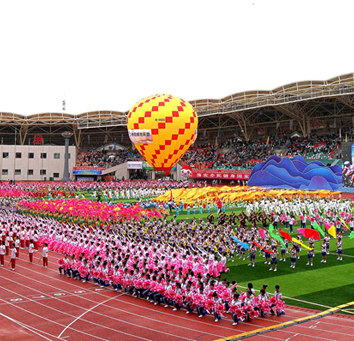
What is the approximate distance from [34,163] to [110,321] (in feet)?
201

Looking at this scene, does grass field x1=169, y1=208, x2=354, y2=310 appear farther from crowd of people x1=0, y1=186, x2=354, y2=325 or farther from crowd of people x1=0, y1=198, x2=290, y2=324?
crowd of people x1=0, y1=198, x2=290, y2=324

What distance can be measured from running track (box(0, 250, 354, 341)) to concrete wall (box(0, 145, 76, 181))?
56154mm

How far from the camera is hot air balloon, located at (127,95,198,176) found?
4022 cm

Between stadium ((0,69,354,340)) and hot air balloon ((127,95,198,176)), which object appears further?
hot air balloon ((127,95,198,176))

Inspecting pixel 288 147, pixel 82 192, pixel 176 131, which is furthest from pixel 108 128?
pixel 176 131

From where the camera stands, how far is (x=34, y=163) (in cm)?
6950

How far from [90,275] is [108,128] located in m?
60.4

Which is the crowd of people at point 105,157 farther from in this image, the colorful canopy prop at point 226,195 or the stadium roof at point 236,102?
the colorful canopy prop at point 226,195

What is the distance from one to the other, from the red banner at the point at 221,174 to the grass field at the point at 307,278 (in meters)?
35.4

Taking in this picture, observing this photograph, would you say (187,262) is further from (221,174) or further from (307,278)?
(221,174)

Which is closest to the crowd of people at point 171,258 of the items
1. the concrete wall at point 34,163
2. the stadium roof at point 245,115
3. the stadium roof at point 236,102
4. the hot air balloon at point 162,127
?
the hot air balloon at point 162,127

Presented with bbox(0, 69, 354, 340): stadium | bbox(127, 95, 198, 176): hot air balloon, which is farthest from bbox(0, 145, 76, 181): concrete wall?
bbox(127, 95, 198, 176): hot air balloon

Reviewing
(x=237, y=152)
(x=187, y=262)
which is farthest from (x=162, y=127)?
(x=237, y=152)

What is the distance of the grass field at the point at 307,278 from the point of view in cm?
1410
